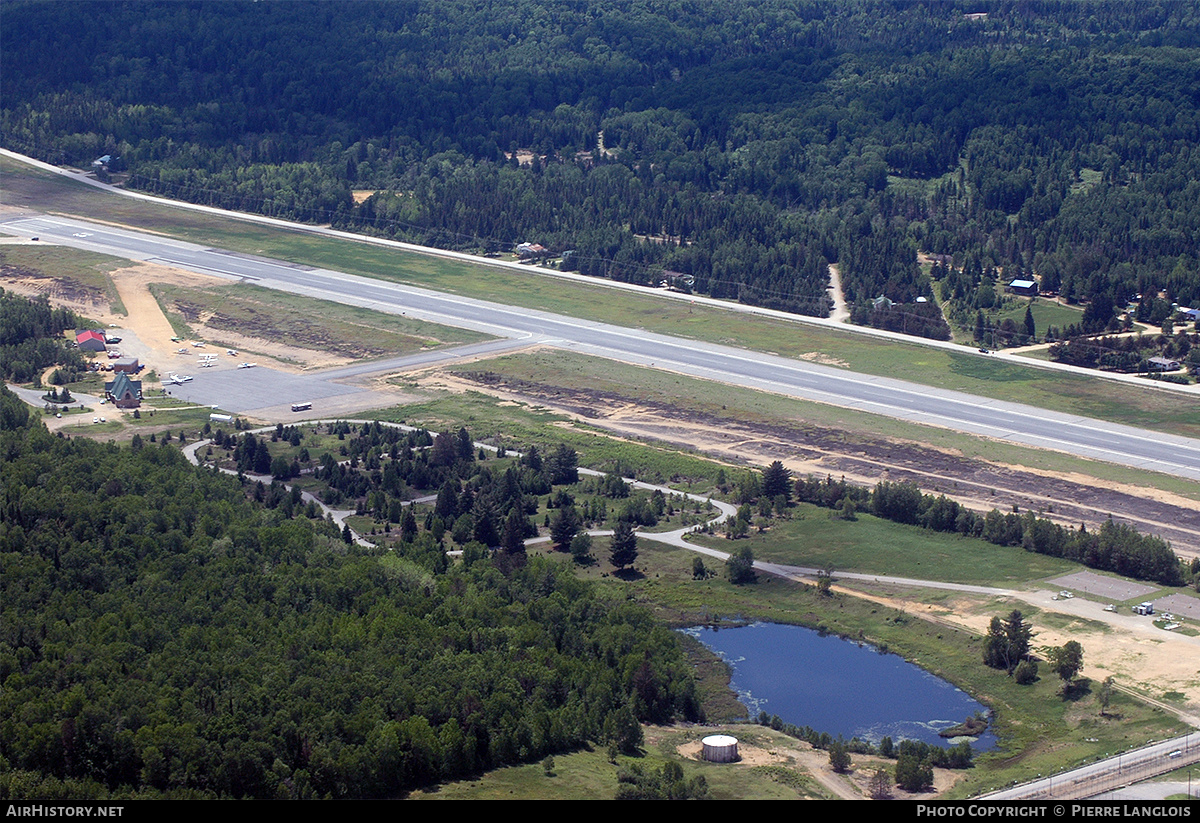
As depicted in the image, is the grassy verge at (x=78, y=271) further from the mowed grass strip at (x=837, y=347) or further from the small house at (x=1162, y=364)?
the small house at (x=1162, y=364)

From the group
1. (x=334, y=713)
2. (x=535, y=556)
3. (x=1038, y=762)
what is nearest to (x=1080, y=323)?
(x=535, y=556)

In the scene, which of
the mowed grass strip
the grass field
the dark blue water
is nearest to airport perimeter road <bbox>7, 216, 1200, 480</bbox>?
the mowed grass strip

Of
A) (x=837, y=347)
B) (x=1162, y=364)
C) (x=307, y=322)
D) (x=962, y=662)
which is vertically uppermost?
(x=1162, y=364)

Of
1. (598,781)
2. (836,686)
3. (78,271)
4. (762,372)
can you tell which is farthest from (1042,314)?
(598,781)

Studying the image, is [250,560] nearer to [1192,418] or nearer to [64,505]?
[64,505]

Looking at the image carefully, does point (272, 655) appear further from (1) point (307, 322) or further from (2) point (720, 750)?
(1) point (307, 322)

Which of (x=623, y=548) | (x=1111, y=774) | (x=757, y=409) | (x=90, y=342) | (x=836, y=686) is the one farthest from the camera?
(x=90, y=342)

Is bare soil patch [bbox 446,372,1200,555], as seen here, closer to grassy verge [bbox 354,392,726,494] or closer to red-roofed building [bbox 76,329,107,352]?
grassy verge [bbox 354,392,726,494]
